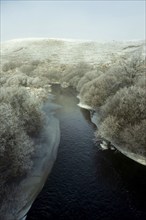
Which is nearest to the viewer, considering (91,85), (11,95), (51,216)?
(51,216)

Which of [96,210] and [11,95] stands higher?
[11,95]

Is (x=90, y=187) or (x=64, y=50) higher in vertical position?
(x=64, y=50)

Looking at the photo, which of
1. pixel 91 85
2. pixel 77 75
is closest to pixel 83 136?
pixel 91 85

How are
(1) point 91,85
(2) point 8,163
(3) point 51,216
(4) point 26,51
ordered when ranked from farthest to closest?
(4) point 26,51 → (1) point 91,85 → (2) point 8,163 → (3) point 51,216

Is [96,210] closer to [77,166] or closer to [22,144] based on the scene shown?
[77,166]

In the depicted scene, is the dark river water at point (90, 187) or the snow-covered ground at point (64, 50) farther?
the snow-covered ground at point (64, 50)

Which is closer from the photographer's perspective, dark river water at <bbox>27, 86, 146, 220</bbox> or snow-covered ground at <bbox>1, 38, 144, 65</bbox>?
dark river water at <bbox>27, 86, 146, 220</bbox>

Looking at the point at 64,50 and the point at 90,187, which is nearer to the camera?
the point at 90,187

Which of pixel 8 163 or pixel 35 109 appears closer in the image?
A: pixel 8 163
